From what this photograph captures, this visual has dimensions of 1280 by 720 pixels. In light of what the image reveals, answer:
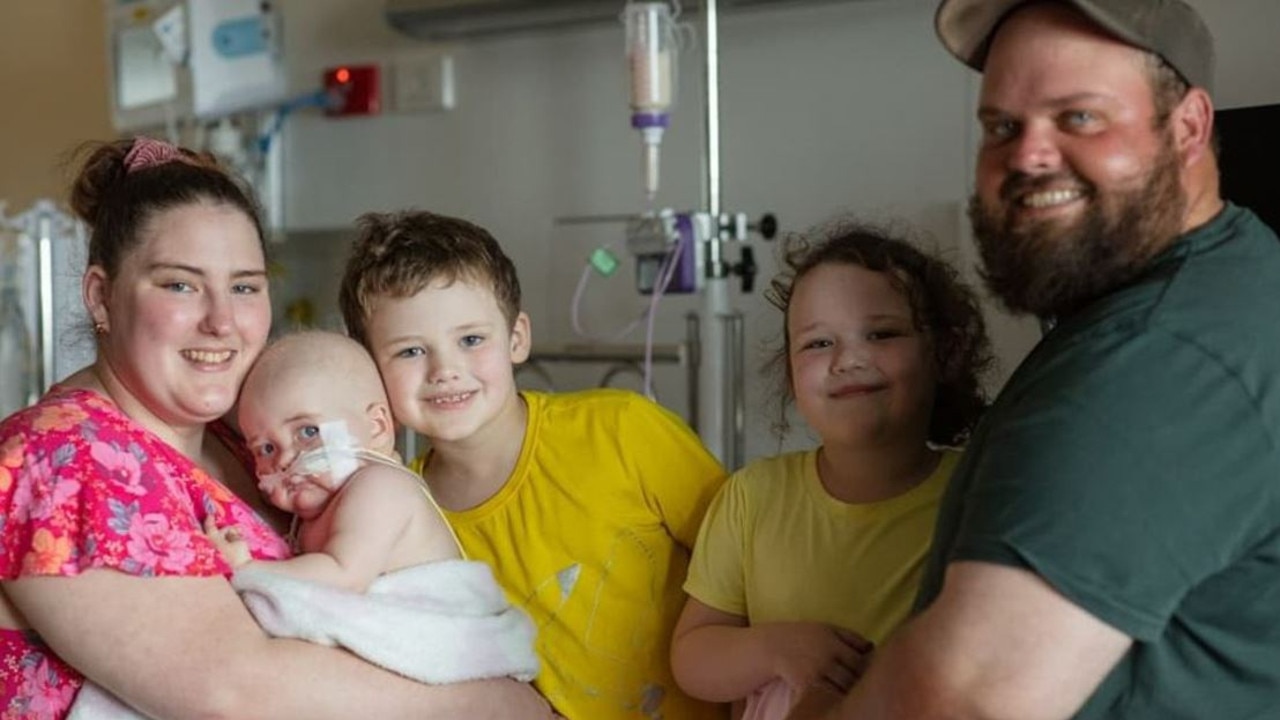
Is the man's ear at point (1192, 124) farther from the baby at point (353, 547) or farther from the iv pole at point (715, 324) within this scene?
the iv pole at point (715, 324)

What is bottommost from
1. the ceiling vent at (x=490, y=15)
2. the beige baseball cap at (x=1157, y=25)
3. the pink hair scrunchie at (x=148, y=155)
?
the pink hair scrunchie at (x=148, y=155)

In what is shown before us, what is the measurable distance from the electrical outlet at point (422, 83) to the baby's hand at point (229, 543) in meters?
1.98

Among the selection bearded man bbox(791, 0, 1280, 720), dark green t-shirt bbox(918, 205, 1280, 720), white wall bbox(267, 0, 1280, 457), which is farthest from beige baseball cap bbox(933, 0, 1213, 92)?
white wall bbox(267, 0, 1280, 457)

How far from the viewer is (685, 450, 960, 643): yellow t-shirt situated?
1.62m

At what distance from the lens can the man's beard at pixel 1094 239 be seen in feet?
4.24

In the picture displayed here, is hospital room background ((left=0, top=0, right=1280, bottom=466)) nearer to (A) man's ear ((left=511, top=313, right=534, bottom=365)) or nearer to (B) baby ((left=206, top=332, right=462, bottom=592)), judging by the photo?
(A) man's ear ((left=511, top=313, right=534, bottom=365))

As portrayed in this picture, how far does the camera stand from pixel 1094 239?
130 centimetres

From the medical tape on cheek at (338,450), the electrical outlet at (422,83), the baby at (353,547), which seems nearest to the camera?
the baby at (353,547)

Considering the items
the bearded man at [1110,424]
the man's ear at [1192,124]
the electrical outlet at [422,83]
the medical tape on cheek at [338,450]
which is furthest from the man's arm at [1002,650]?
the electrical outlet at [422,83]

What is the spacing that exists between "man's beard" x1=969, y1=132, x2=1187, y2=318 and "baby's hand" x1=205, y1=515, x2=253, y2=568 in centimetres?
86

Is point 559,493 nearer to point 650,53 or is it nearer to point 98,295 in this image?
point 98,295

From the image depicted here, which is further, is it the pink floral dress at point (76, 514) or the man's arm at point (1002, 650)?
the pink floral dress at point (76, 514)

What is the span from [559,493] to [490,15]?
5.34 ft

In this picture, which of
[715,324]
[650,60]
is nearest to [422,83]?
[650,60]
